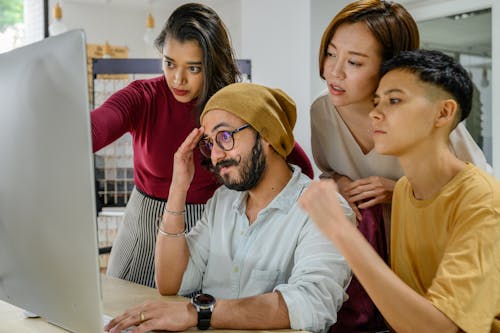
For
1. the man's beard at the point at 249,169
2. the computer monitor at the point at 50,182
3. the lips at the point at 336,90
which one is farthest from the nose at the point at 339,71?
the computer monitor at the point at 50,182

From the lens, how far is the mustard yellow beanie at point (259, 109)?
152cm

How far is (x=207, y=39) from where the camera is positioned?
68.3 inches

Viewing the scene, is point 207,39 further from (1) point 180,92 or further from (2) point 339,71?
(2) point 339,71

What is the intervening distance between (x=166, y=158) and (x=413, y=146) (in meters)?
0.88

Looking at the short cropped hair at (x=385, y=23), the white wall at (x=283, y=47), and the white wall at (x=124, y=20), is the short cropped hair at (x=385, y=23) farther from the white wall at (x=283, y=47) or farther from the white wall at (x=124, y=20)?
the white wall at (x=124, y=20)

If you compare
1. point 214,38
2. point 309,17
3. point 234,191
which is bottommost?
point 234,191

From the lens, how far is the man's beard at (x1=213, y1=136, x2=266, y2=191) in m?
1.52

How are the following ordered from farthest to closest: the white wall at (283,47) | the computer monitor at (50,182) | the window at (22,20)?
the window at (22,20) < the white wall at (283,47) < the computer monitor at (50,182)

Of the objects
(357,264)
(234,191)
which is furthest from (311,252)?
(234,191)

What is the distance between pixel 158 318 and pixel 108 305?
0.88ft

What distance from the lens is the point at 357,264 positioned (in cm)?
114

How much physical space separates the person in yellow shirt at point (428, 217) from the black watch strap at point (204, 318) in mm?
322

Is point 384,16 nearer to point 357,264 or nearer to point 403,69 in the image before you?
point 403,69

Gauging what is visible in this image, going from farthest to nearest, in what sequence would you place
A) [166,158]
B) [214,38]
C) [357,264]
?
[166,158]
[214,38]
[357,264]
